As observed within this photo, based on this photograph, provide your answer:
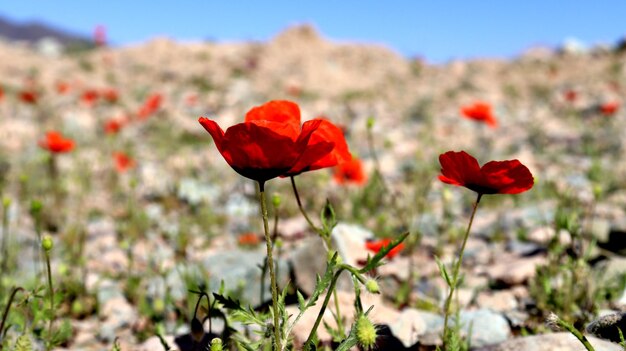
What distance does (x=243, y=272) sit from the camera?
3.14 metres

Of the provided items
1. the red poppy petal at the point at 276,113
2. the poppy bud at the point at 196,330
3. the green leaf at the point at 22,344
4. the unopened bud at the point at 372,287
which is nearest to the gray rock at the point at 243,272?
the poppy bud at the point at 196,330

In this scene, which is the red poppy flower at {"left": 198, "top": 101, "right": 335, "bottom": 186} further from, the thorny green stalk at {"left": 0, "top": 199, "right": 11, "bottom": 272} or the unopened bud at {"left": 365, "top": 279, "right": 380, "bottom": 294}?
the thorny green stalk at {"left": 0, "top": 199, "right": 11, "bottom": 272}

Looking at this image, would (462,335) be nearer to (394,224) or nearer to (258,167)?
(258,167)

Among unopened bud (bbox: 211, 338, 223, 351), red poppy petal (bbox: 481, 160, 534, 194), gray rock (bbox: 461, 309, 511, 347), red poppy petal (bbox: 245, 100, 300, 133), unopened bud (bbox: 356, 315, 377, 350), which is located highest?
red poppy petal (bbox: 245, 100, 300, 133)

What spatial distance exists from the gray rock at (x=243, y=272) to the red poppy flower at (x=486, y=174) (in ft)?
4.31

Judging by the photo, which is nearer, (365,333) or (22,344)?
(365,333)

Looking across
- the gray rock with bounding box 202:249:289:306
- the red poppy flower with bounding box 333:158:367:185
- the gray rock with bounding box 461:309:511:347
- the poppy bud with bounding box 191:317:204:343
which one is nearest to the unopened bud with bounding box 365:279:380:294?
the poppy bud with bounding box 191:317:204:343

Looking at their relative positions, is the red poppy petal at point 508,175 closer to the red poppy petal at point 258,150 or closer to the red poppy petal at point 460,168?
the red poppy petal at point 460,168

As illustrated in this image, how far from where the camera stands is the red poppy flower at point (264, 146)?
1.26 metres

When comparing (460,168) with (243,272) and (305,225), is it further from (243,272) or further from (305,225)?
(305,225)

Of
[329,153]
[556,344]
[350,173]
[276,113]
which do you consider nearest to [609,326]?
[556,344]

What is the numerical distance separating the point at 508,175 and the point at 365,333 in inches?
25.0

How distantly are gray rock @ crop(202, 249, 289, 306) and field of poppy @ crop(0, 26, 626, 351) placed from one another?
1cm

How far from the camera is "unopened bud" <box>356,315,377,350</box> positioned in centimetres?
125
